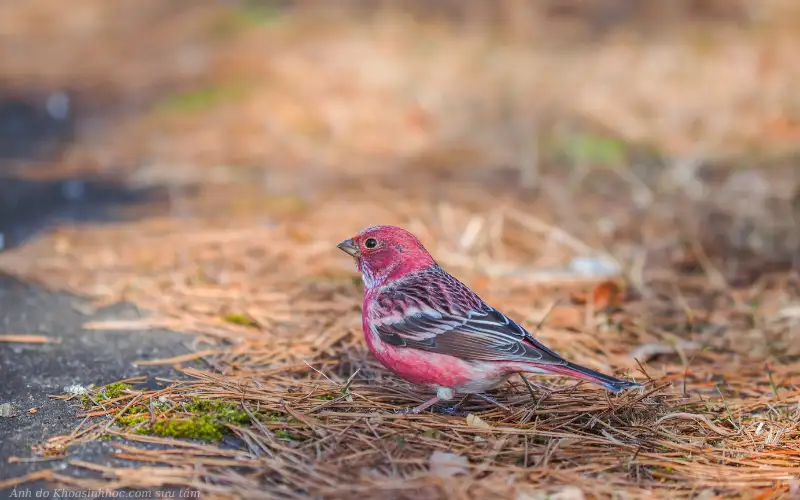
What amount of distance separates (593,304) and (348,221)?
95.7 inches

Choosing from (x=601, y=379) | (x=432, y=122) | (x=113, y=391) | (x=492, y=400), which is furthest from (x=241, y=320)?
(x=432, y=122)

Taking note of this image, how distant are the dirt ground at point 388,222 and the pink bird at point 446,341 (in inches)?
7.7

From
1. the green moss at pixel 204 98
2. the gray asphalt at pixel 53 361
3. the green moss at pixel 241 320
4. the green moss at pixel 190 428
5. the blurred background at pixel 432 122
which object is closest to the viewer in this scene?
the gray asphalt at pixel 53 361

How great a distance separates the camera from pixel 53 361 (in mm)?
4227

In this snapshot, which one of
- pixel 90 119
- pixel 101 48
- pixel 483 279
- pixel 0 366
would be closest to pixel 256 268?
pixel 483 279

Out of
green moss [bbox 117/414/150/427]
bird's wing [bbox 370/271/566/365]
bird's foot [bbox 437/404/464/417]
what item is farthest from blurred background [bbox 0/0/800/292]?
green moss [bbox 117/414/150/427]

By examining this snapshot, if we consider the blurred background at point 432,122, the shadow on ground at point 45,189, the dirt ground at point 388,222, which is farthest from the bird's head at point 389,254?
the shadow on ground at point 45,189

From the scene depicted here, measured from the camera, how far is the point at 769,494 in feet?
10.3

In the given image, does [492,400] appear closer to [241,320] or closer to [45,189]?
[241,320]

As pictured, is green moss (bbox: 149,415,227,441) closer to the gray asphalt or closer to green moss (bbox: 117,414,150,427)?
green moss (bbox: 117,414,150,427)

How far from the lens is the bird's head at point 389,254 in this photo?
169 inches

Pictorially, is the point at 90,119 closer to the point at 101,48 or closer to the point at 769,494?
the point at 101,48

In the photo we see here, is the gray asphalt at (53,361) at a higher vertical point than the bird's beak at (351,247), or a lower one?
lower

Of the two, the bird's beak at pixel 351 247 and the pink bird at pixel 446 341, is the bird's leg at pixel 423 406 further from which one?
the bird's beak at pixel 351 247
